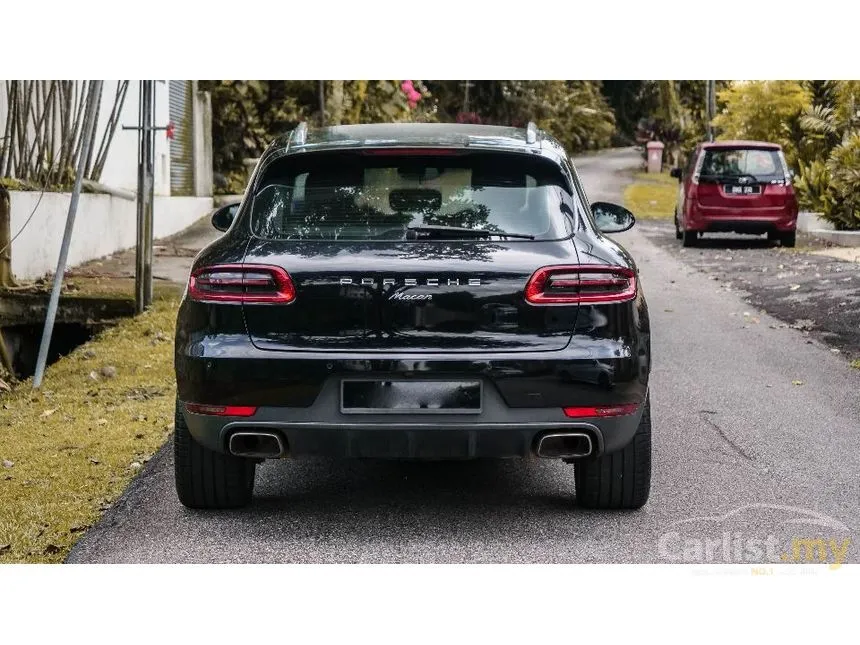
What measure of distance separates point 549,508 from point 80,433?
2993mm

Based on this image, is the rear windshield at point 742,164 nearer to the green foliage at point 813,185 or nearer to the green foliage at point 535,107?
the green foliage at point 813,185

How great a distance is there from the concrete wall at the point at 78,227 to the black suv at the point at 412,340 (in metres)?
7.53

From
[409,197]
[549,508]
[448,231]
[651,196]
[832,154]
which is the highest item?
[409,197]

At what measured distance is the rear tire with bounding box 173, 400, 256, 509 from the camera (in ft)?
17.6

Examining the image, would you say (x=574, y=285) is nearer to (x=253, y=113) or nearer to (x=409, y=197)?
(x=409, y=197)

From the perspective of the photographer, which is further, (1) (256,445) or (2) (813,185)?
(2) (813,185)

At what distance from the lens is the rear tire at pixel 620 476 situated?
5.31 meters

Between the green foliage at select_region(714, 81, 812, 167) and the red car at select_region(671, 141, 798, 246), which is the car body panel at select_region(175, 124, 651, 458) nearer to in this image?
the red car at select_region(671, 141, 798, 246)

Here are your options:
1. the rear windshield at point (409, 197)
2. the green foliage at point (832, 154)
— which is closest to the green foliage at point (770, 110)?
the green foliage at point (832, 154)

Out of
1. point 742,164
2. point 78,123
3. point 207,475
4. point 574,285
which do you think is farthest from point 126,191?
point 574,285

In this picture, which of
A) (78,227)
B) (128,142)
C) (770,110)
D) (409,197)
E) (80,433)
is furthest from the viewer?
(770,110)

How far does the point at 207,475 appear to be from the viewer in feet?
17.8

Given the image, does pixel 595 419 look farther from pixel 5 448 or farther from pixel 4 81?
pixel 4 81

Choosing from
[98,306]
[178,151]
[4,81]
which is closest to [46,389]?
[98,306]
